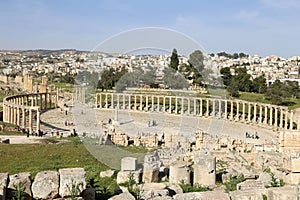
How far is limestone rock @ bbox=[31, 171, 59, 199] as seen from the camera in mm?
10727

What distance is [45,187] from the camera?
10734 mm

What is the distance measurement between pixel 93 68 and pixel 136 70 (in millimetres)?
3615

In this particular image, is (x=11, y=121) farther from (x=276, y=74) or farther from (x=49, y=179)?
(x=276, y=74)

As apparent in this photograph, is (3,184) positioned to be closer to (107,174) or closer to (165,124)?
(107,174)

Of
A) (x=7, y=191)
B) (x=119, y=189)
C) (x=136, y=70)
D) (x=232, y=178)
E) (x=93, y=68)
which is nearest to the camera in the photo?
(x=7, y=191)

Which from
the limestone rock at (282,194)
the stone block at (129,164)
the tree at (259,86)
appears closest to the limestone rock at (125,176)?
the stone block at (129,164)

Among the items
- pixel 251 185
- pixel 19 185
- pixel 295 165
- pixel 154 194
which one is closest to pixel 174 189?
pixel 154 194

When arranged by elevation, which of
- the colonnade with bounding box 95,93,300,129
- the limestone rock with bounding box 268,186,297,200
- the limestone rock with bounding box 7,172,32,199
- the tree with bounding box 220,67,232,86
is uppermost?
the tree with bounding box 220,67,232,86

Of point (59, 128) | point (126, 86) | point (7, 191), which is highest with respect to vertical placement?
point (126, 86)

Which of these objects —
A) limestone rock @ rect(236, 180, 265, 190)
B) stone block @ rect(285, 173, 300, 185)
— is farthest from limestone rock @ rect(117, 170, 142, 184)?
stone block @ rect(285, 173, 300, 185)

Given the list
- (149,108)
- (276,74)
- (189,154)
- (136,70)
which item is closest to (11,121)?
(149,108)

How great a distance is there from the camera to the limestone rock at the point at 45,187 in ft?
35.2

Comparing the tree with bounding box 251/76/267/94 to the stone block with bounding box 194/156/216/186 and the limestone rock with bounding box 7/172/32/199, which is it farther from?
the limestone rock with bounding box 7/172/32/199

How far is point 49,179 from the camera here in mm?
10789
